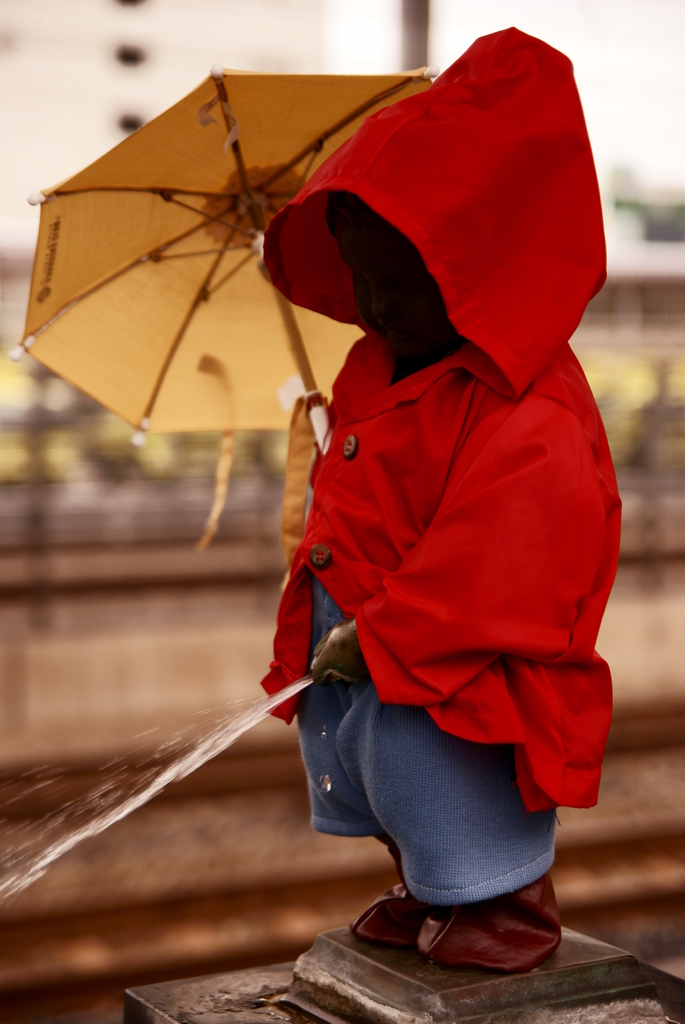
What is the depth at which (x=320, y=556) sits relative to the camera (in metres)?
1.19

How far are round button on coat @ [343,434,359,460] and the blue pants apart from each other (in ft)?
0.94

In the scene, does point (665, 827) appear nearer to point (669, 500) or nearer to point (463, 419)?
point (463, 419)

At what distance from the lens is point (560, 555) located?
3.48ft

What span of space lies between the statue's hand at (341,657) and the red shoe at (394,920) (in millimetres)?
330

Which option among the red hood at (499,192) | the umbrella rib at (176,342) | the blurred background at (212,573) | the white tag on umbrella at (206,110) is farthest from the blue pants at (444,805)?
the blurred background at (212,573)

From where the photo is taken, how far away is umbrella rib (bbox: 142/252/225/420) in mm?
1690

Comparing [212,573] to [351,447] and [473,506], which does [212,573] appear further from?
[473,506]

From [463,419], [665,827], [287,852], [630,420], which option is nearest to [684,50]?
[630,420]

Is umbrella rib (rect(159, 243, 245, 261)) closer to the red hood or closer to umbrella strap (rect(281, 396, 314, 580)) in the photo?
umbrella strap (rect(281, 396, 314, 580))

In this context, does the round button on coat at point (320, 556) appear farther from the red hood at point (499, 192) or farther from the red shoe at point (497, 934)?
the red shoe at point (497, 934)

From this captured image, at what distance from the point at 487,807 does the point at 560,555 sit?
1.08 feet

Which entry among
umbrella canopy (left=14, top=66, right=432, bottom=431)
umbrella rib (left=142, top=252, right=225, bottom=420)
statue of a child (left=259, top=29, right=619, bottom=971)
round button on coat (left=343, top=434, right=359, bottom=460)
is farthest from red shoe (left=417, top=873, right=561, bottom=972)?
umbrella rib (left=142, top=252, right=225, bottom=420)

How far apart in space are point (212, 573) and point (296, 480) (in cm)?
517

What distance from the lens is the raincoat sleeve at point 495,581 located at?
1.04 meters
